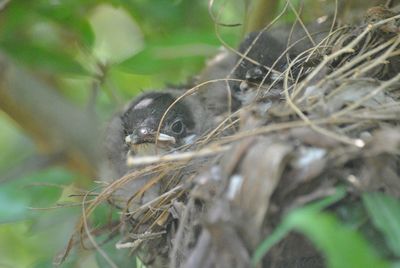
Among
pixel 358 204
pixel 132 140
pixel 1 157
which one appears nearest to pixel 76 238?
pixel 132 140

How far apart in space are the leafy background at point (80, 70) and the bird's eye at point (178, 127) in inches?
6.8

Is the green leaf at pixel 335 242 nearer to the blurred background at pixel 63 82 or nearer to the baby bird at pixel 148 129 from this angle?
the blurred background at pixel 63 82

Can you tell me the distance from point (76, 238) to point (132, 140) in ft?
1.24

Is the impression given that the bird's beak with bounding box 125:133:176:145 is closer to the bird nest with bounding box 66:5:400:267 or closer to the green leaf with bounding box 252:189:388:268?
the bird nest with bounding box 66:5:400:267

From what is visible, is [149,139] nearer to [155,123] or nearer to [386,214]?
[155,123]

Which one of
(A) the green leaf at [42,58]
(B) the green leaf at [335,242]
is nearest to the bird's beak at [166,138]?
(A) the green leaf at [42,58]

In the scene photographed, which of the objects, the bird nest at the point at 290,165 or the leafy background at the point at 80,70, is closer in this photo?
the bird nest at the point at 290,165

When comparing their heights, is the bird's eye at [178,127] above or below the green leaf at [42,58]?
below

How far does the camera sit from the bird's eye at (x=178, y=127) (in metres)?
2.33

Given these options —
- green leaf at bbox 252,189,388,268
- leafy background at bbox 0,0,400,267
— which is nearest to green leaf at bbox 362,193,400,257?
leafy background at bbox 0,0,400,267

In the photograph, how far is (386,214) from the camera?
3.90 feet

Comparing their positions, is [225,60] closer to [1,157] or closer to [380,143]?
[380,143]

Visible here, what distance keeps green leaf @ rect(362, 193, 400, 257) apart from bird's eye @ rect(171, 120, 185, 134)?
114 centimetres

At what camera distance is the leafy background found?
193 centimetres
